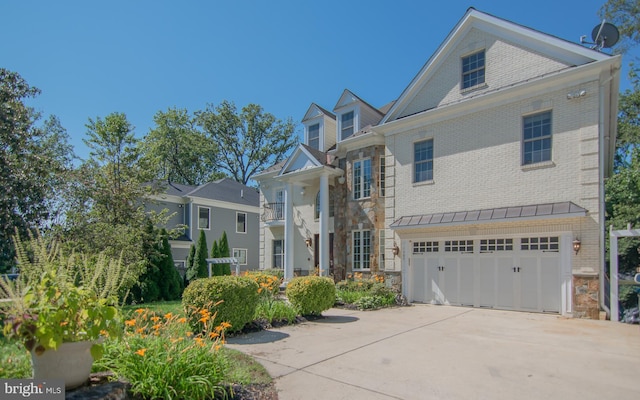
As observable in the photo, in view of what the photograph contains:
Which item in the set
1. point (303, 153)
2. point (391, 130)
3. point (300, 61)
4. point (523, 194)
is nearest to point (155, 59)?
point (300, 61)

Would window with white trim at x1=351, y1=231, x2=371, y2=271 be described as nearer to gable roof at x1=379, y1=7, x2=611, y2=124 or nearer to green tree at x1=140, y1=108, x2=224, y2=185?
gable roof at x1=379, y1=7, x2=611, y2=124

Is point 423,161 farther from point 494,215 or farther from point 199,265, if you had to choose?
point 199,265

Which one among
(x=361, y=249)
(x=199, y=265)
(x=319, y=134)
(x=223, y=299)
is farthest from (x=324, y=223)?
(x=223, y=299)

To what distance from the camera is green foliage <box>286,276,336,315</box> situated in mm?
9742

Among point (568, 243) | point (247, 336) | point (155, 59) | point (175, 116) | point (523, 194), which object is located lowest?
point (247, 336)

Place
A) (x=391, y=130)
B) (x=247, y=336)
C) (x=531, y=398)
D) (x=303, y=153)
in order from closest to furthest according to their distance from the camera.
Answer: (x=531, y=398) < (x=247, y=336) < (x=391, y=130) < (x=303, y=153)

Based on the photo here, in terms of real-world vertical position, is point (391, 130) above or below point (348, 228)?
above

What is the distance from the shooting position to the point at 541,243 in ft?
36.0

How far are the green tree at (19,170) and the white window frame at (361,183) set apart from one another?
10.6 metres

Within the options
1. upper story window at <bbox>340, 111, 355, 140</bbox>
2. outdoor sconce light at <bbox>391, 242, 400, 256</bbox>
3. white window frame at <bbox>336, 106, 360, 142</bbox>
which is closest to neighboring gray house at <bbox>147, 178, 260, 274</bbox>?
white window frame at <bbox>336, 106, 360, 142</bbox>

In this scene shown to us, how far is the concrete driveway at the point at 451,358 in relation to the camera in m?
4.79

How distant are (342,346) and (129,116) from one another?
40.9 feet

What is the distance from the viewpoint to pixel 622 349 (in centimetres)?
688

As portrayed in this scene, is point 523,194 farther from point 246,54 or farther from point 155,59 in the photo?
point 155,59
